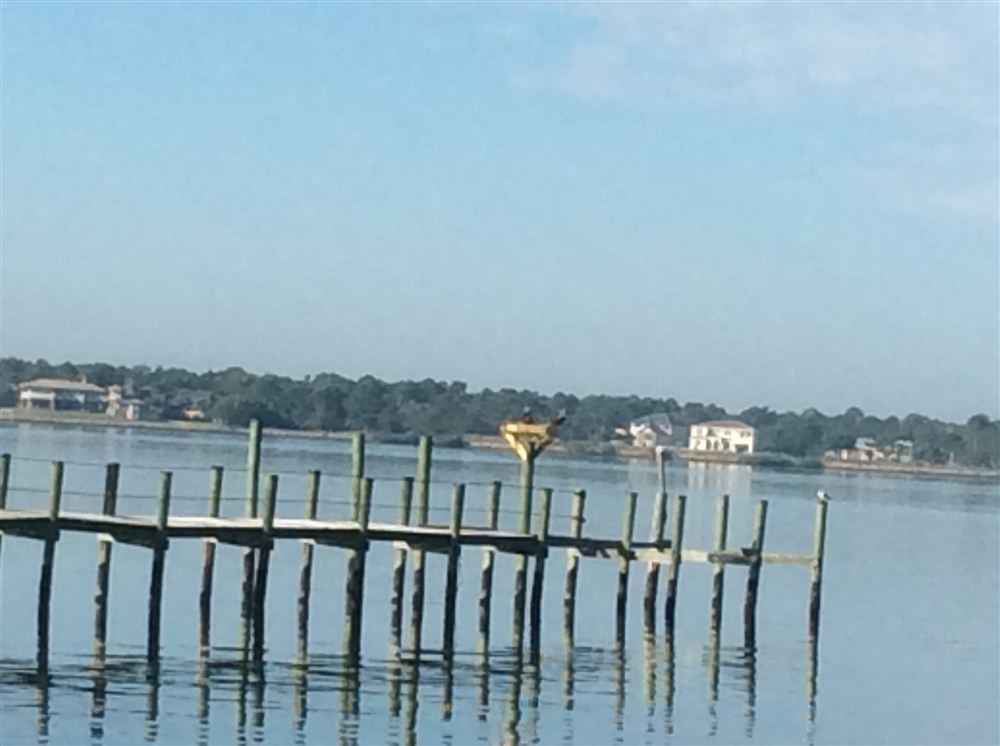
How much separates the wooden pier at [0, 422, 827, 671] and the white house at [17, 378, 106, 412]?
495ft

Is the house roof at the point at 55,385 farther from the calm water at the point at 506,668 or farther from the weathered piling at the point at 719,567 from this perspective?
the weathered piling at the point at 719,567

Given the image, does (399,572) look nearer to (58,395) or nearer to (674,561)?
(674,561)

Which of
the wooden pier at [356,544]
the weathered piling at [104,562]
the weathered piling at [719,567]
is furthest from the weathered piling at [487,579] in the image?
the weathered piling at [104,562]

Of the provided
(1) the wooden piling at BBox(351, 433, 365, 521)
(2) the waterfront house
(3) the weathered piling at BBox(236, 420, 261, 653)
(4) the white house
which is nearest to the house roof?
(4) the white house

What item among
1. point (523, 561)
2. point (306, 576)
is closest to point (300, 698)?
point (306, 576)

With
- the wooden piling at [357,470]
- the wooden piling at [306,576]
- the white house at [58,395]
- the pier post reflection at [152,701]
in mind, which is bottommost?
the pier post reflection at [152,701]

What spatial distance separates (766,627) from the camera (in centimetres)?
4897

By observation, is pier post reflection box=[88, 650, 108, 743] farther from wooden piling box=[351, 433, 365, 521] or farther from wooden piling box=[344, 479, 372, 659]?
wooden piling box=[351, 433, 365, 521]

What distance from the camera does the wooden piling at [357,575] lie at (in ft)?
118

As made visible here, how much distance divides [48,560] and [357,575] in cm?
473

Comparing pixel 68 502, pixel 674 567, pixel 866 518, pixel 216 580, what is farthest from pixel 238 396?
pixel 674 567

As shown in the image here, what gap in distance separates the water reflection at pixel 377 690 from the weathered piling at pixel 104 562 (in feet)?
1.17

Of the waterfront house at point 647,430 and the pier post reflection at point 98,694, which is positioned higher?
the waterfront house at point 647,430

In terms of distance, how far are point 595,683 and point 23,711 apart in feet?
32.1
